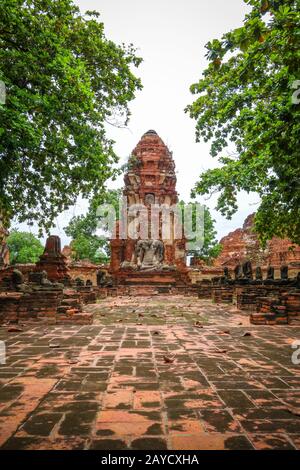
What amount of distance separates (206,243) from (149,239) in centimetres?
1007

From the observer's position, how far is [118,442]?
210cm

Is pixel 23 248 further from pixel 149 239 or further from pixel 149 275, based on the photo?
pixel 149 275

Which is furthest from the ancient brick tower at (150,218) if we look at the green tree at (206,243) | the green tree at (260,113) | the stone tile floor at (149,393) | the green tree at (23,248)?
the green tree at (23,248)

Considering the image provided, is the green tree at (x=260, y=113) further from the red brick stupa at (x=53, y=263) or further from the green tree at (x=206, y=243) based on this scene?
the green tree at (x=206, y=243)

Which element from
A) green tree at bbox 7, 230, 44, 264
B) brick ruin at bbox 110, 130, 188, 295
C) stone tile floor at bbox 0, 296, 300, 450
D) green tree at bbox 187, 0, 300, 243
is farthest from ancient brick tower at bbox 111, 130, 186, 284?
green tree at bbox 7, 230, 44, 264

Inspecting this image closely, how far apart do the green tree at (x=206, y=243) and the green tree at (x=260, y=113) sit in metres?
22.2

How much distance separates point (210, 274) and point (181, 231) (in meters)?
4.49

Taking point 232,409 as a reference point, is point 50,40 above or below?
above

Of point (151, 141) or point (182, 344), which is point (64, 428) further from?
point (151, 141)

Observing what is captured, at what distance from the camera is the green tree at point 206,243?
34219 millimetres

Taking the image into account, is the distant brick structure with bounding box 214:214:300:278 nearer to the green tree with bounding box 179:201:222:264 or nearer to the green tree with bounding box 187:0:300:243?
the green tree with bounding box 179:201:222:264

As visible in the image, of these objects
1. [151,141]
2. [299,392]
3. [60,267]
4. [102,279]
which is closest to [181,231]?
[151,141]

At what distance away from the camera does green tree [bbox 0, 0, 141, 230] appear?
621 cm
